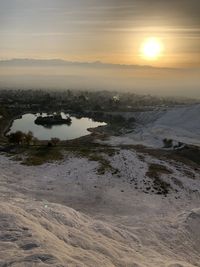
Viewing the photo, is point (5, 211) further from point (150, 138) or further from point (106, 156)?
point (150, 138)

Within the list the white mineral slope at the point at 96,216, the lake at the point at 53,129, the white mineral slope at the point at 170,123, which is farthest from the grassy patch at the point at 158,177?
the lake at the point at 53,129

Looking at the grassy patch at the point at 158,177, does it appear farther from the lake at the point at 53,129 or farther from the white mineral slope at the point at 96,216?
the lake at the point at 53,129

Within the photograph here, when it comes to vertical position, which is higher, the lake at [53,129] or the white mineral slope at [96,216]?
the lake at [53,129]

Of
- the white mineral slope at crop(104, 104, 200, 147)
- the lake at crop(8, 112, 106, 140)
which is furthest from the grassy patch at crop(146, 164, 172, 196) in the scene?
the lake at crop(8, 112, 106, 140)

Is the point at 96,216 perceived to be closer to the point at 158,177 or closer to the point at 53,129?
the point at 158,177

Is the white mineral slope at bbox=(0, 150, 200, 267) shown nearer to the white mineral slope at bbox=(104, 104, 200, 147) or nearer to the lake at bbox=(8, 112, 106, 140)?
the white mineral slope at bbox=(104, 104, 200, 147)

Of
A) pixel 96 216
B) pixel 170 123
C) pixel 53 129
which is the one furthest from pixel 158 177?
pixel 170 123
